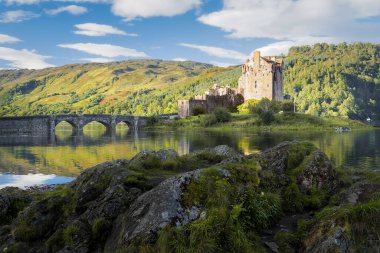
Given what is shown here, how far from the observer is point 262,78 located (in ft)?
517

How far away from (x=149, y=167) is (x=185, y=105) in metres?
145

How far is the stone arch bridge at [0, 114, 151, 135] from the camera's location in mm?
106875

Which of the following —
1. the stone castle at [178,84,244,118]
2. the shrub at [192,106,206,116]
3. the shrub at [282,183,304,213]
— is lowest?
the shrub at [282,183,304,213]

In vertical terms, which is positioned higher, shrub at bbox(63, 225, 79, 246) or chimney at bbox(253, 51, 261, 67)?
chimney at bbox(253, 51, 261, 67)

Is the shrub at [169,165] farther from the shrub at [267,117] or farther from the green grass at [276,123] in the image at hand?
the shrub at [267,117]

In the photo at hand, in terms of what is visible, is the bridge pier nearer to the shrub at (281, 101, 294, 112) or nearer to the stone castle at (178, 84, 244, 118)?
the stone castle at (178, 84, 244, 118)

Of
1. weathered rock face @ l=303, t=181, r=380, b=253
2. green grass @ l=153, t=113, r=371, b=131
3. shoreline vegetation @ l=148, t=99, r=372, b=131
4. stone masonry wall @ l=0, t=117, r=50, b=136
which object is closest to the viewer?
weathered rock face @ l=303, t=181, r=380, b=253

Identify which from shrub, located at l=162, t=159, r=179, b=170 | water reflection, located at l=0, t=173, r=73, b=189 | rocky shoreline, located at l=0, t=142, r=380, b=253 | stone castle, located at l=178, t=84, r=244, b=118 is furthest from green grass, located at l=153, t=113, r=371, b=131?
rocky shoreline, located at l=0, t=142, r=380, b=253

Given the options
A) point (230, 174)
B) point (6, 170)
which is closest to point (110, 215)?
point (230, 174)

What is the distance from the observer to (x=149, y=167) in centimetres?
1281

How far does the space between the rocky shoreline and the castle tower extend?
147 m

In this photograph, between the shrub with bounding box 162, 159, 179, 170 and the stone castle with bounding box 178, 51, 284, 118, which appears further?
the stone castle with bounding box 178, 51, 284, 118

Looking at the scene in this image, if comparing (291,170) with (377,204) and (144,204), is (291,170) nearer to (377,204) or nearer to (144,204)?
(377,204)

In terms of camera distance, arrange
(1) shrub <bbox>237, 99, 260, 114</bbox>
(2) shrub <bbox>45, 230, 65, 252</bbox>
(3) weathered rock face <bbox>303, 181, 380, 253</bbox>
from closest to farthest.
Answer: (3) weathered rock face <bbox>303, 181, 380, 253</bbox>, (2) shrub <bbox>45, 230, 65, 252</bbox>, (1) shrub <bbox>237, 99, 260, 114</bbox>
